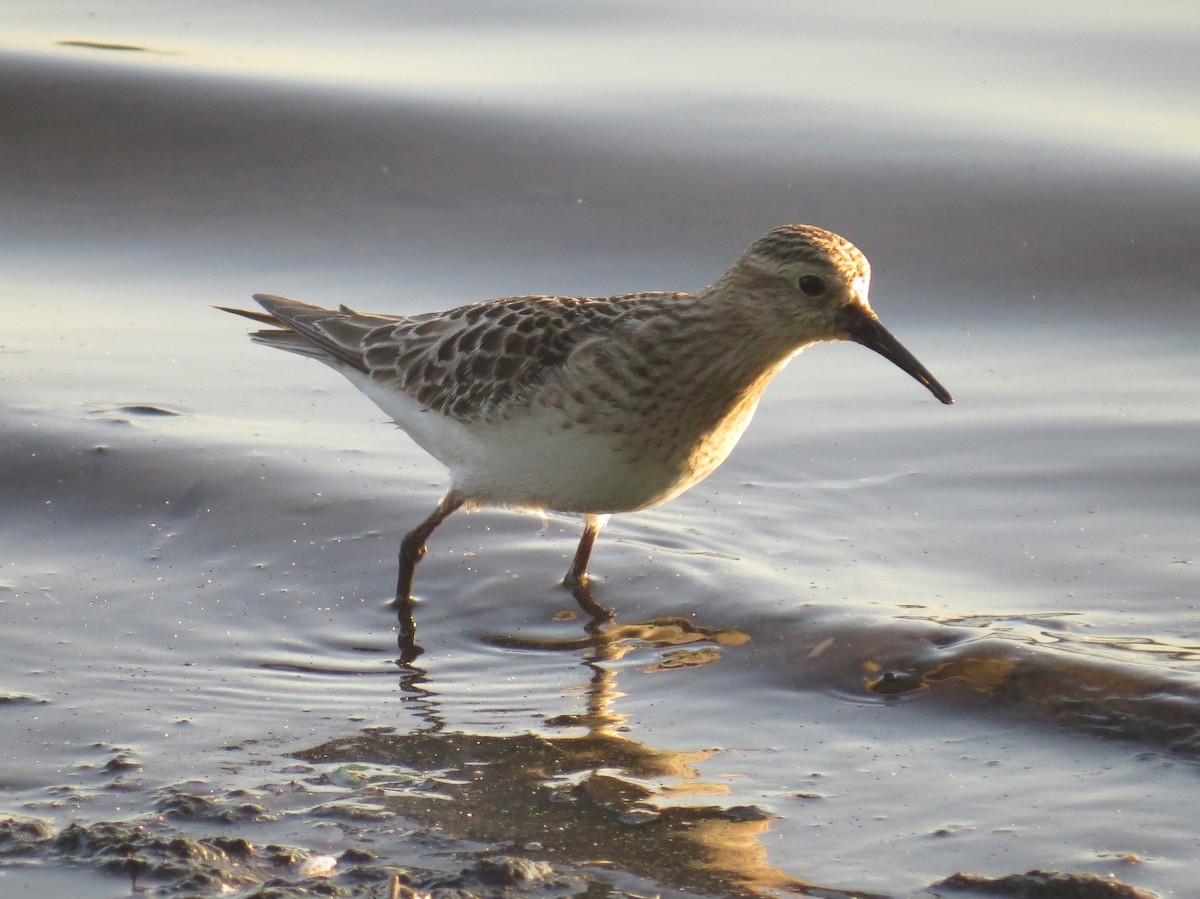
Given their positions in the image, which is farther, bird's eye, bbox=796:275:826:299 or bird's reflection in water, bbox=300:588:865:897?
bird's eye, bbox=796:275:826:299

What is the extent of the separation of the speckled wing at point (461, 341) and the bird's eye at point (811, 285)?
2.47 feet

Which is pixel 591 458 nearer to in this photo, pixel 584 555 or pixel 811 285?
pixel 584 555

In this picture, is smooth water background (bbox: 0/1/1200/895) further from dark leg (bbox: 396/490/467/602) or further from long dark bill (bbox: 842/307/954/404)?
long dark bill (bbox: 842/307/954/404)

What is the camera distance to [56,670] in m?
5.99

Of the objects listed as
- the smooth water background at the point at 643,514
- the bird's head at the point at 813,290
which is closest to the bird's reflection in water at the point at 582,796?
the smooth water background at the point at 643,514

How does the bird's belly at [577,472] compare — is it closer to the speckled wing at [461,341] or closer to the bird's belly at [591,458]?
the bird's belly at [591,458]

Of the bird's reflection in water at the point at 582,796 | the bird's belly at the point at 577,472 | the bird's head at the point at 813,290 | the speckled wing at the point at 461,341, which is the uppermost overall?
the bird's head at the point at 813,290

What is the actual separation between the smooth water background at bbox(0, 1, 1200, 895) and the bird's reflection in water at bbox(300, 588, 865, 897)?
21mm

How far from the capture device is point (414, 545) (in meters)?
7.11

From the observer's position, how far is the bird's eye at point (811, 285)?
6.32 meters

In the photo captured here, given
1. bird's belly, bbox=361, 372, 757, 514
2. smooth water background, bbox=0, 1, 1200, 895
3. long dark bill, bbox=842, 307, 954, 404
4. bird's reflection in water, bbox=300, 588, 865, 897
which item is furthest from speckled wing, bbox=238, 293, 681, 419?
bird's reflection in water, bbox=300, 588, 865, 897

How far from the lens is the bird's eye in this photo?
20.7ft

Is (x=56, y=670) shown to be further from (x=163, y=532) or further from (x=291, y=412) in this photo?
(x=291, y=412)

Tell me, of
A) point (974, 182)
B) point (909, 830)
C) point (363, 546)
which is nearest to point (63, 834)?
point (909, 830)
